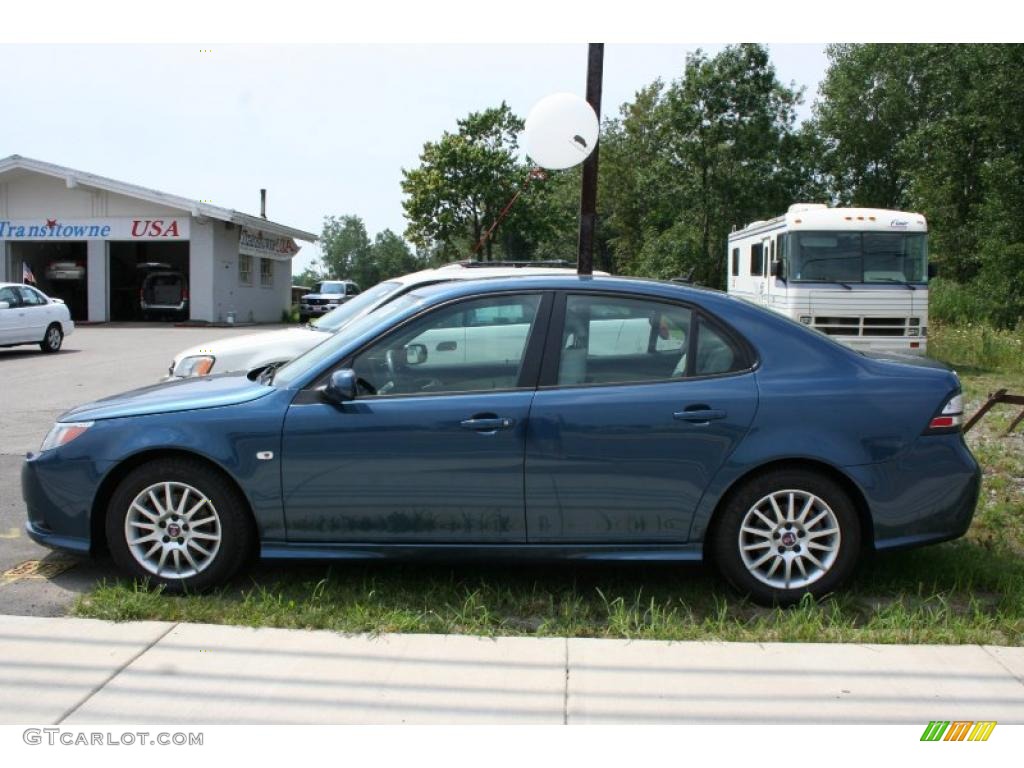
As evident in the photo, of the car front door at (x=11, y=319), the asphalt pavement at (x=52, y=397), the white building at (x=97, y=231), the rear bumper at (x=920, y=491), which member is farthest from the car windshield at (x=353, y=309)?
the white building at (x=97, y=231)

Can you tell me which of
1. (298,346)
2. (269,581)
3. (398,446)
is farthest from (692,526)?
(298,346)

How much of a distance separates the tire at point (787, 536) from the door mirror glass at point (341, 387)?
6.18 feet

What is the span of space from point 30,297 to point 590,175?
1463 centimetres

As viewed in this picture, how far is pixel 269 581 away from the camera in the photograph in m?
5.04

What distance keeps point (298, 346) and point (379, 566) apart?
3.62 metres

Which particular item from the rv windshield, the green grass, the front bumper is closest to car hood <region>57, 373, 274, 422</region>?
the front bumper

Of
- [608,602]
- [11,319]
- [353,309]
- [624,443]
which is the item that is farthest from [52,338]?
[624,443]

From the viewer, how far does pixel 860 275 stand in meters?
15.5

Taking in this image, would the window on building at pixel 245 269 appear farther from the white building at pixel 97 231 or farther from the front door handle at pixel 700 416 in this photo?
the front door handle at pixel 700 416

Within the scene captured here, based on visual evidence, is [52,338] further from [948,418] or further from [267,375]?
[948,418]

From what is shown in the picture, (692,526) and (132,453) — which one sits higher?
(132,453)

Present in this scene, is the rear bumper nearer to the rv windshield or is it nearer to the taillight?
the taillight

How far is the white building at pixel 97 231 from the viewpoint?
3070cm

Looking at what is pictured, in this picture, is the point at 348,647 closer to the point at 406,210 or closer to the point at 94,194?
the point at 94,194
